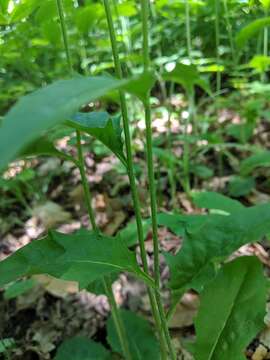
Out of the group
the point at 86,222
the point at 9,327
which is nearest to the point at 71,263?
the point at 9,327

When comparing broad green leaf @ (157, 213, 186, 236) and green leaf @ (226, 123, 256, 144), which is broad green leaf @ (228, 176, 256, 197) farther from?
broad green leaf @ (157, 213, 186, 236)

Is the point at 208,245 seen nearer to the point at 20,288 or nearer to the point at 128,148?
the point at 128,148

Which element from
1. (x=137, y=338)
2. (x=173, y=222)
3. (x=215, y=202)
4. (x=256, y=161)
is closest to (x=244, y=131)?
(x=256, y=161)

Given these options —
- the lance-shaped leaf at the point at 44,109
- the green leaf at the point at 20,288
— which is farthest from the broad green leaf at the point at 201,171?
the lance-shaped leaf at the point at 44,109

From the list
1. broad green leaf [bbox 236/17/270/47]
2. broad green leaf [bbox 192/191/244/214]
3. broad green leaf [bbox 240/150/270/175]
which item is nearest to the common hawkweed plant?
broad green leaf [bbox 192/191/244/214]

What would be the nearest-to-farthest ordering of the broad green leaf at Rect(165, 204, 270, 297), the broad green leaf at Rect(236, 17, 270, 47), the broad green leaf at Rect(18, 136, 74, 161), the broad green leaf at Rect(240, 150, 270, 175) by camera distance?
1. the broad green leaf at Rect(18, 136, 74, 161)
2. the broad green leaf at Rect(165, 204, 270, 297)
3. the broad green leaf at Rect(236, 17, 270, 47)
4. the broad green leaf at Rect(240, 150, 270, 175)

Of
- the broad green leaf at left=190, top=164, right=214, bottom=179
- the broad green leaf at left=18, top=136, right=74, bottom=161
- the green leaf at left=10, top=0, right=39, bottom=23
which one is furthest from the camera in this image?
the broad green leaf at left=190, top=164, right=214, bottom=179

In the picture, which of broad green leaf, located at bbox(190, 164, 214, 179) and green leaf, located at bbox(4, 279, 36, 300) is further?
broad green leaf, located at bbox(190, 164, 214, 179)

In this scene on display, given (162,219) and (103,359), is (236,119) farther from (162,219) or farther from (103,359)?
(103,359)
